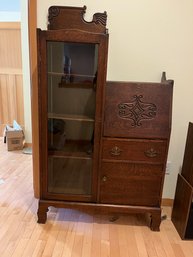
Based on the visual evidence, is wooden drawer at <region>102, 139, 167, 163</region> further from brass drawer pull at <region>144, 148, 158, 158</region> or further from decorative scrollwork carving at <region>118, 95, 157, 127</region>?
decorative scrollwork carving at <region>118, 95, 157, 127</region>

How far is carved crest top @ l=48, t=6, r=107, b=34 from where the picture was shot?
5.62 ft

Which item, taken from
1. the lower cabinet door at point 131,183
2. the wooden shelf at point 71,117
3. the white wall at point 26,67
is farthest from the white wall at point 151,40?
the white wall at point 26,67

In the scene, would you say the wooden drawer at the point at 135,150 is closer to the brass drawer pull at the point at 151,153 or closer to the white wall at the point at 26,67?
the brass drawer pull at the point at 151,153

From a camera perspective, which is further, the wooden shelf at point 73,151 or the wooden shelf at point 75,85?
the wooden shelf at point 73,151

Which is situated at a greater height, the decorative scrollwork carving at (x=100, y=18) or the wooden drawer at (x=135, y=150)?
the decorative scrollwork carving at (x=100, y=18)

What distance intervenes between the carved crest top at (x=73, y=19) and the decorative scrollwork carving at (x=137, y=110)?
0.62 metres

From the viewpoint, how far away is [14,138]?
3.40 metres

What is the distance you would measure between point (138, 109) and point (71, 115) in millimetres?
517

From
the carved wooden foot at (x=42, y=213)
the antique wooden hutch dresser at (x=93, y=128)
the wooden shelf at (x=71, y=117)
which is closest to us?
the antique wooden hutch dresser at (x=93, y=128)

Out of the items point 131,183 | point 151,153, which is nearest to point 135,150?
point 151,153

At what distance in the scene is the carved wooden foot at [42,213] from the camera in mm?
1796

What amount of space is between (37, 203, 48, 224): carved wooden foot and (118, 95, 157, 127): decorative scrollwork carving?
3.20 ft

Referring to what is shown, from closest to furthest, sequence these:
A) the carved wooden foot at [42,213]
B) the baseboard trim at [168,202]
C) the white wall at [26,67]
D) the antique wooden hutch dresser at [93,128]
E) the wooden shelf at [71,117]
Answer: the antique wooden hutch dresser at [93,128], the wooden shelf at [71,117], the carved wooden foot at [42,213], the baseboard trim at [168,202], the white wall at [26,67]

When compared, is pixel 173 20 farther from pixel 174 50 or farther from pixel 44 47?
pixel 44 47
